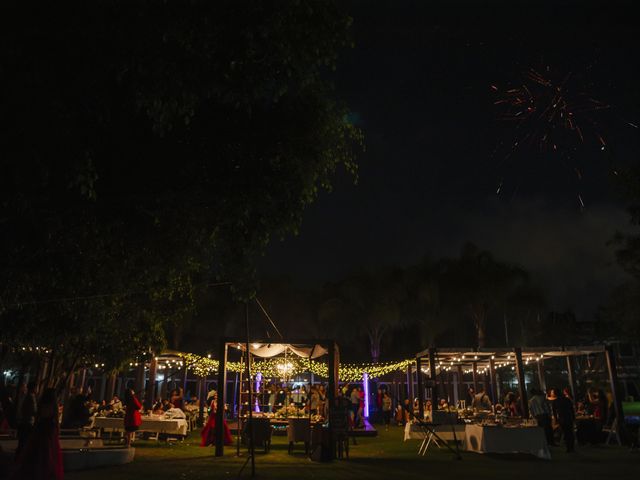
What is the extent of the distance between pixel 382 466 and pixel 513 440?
308cm

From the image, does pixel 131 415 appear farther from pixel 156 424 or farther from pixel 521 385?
pixel 521 385

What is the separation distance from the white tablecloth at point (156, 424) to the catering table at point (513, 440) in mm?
8140

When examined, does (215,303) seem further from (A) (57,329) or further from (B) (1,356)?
(A) (57,329)

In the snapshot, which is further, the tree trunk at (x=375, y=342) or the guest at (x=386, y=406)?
the tree trunk at (x=375, y=342)

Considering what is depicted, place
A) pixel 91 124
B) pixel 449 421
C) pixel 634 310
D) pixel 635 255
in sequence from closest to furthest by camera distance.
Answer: pixel 91 124, pixel 449 421, pixel 635 255, pixel 634 310

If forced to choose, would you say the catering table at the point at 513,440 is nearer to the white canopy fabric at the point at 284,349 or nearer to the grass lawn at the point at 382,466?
the grass lawn at the point at 382,466

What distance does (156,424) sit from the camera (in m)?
13.9

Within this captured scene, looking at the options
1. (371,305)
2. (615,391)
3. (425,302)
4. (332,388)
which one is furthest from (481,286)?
(332,388)

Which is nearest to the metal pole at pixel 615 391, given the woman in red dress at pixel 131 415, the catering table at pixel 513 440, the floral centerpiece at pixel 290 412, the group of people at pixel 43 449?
the catering table at pixel 513 440

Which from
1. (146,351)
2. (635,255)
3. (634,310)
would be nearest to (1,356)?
(146,351)

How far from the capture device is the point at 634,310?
2642 centimetres

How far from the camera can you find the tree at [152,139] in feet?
14.9

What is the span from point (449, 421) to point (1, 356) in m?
11.9

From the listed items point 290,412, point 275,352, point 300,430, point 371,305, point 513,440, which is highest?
point 371,305
